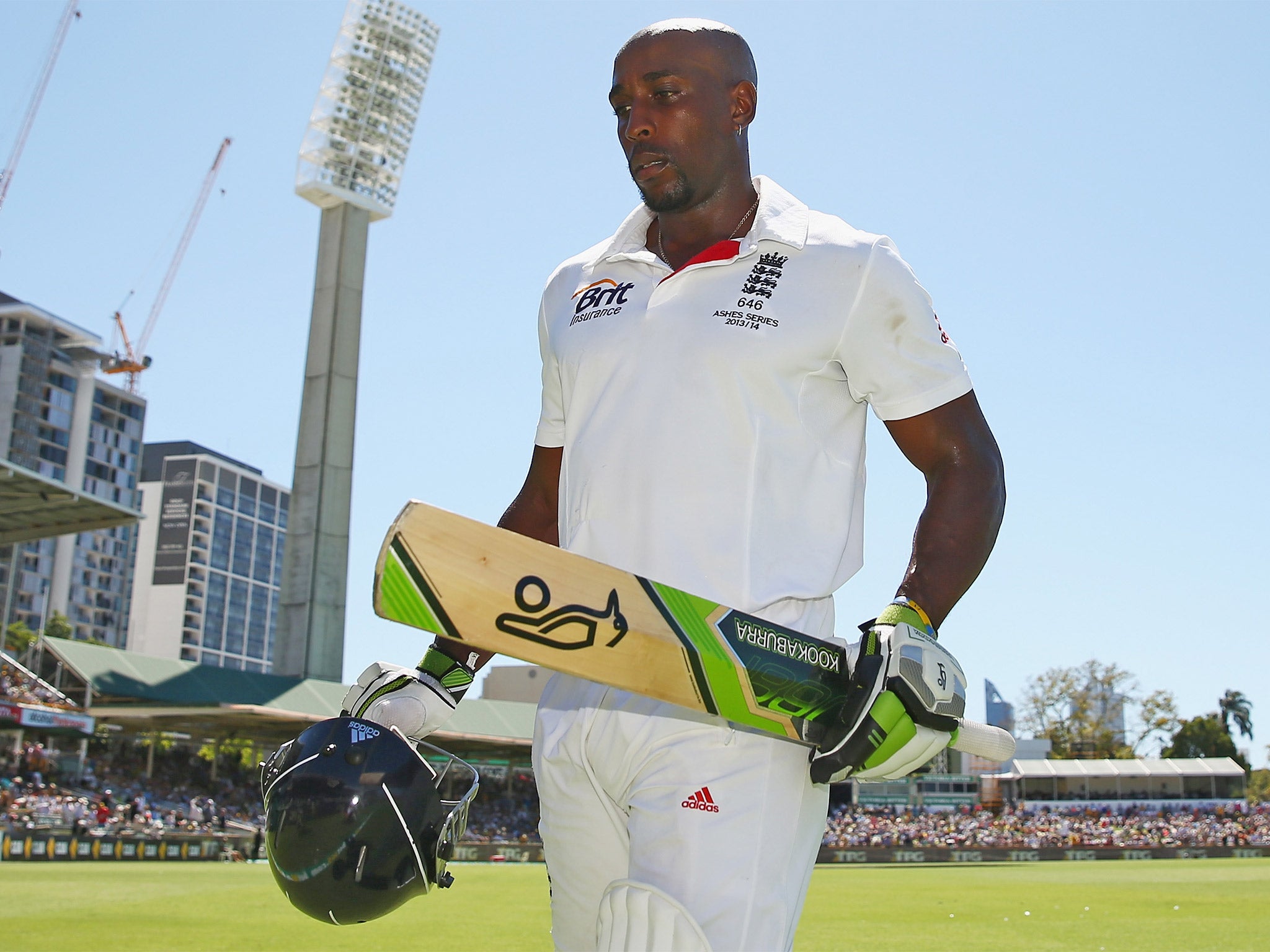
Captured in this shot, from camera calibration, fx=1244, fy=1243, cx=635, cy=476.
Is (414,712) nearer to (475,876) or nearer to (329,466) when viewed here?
(475,876)

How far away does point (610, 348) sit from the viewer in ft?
8.12

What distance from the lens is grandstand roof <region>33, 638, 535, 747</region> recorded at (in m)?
36.8

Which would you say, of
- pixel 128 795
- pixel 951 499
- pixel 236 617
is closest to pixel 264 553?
pixel 236 617

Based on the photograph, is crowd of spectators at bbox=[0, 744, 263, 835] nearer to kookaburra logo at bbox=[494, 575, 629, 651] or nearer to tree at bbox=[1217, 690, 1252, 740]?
kookaburra logo at bbox=[494, 575, 629, 651]

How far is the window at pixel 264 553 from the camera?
158625 millimetres

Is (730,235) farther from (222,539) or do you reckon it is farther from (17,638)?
(222,539)

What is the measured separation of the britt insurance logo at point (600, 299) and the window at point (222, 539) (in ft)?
508

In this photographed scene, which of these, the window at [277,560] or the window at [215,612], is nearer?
the window at [215,612]

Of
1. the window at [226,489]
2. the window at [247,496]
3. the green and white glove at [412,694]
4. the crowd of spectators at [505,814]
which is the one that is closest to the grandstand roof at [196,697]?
the crowd of spectators at [505,814]

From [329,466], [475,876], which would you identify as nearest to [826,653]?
[475,876]

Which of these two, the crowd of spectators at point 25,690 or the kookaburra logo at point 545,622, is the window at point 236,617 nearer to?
the crowd of spectators at point 25,690

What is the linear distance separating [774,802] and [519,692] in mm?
78492

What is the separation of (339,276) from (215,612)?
109 meters

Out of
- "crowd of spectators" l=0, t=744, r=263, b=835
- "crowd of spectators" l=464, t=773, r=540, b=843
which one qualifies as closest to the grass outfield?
"crowd of spectators" l=0, t=744, r=263, b=835
